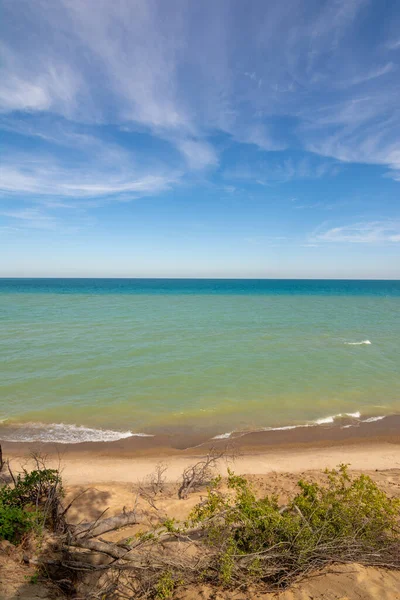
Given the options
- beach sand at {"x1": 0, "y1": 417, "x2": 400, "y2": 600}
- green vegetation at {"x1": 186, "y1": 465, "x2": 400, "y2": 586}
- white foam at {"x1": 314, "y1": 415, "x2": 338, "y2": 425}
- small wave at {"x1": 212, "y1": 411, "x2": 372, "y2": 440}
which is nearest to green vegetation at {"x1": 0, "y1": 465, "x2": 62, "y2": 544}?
beach sand at {"x1": 0, "y1": 417, "x2": 400, "y2": 600}

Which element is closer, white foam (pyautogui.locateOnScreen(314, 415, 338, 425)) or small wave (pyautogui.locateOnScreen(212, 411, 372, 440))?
small wave (pyautogui.locateOnScreen(212, 411, 372, 440))

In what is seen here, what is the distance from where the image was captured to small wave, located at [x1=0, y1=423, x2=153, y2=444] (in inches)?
458

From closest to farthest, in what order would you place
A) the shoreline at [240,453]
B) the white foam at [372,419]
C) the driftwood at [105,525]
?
the driftwood at [105,525] → the shoreline at [240,453] → the white foam at [372,419]

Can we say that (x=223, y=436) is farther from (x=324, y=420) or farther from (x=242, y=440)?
(x=324, y=420)

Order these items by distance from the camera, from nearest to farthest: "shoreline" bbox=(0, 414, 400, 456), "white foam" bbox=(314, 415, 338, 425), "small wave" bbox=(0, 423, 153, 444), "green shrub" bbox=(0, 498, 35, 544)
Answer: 1. "green shrub" bbox=(0, 498, 35, 544)
2. "shoreline" bbox=(0, 414, 400, 456)
3. "small wave" bbox=(0, 423, 153, 444)
4. "white foam" bbox=(314, 415, 338, 425)

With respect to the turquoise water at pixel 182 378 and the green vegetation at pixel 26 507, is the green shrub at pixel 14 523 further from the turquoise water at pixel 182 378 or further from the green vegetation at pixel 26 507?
the turquoise water at pixel 182 378

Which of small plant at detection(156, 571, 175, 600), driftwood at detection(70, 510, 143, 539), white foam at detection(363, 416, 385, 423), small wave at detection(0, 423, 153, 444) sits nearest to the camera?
small plant at detection(156, 571, 175, 600)

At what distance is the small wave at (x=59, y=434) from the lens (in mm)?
11625

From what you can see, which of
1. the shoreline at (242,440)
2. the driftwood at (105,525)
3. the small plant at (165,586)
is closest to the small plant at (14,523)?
the driftwood at (105,525)

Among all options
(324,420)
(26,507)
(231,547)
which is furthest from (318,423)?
(26,507)

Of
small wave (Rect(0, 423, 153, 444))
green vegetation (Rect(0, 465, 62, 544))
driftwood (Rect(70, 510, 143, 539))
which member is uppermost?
green vegetation (Rect(0, 465, 62, 544))

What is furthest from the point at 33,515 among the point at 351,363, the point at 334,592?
the point at 351,363

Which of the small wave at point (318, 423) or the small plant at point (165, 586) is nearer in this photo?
the small plant at point (165, 586)

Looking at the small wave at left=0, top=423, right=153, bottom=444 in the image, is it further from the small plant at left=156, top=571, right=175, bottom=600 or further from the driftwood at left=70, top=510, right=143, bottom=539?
the small plant at left=156, top=571, right=175, bottom=600
